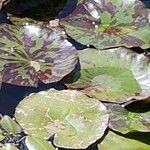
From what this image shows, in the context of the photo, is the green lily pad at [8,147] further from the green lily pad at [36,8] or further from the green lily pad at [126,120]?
the green lily pad at [36,8]

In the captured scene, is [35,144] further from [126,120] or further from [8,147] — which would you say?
[126,120]

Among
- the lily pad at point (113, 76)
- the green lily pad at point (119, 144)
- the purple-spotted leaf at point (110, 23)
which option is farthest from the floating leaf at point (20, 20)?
the green lily pad at point (119, 144)

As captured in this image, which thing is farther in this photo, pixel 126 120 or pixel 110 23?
pixel 110 23

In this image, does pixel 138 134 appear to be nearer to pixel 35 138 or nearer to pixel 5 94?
pixel 35 138

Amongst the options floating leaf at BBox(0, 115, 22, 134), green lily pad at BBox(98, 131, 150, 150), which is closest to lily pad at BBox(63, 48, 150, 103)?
green lily pad at BBox(98, 131, 150, 150)

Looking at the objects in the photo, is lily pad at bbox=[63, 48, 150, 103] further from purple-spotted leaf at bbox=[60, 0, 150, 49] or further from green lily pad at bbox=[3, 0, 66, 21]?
green lily pad at bbox=[3, 0, 66, 21]

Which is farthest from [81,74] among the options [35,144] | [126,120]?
[35,144]
